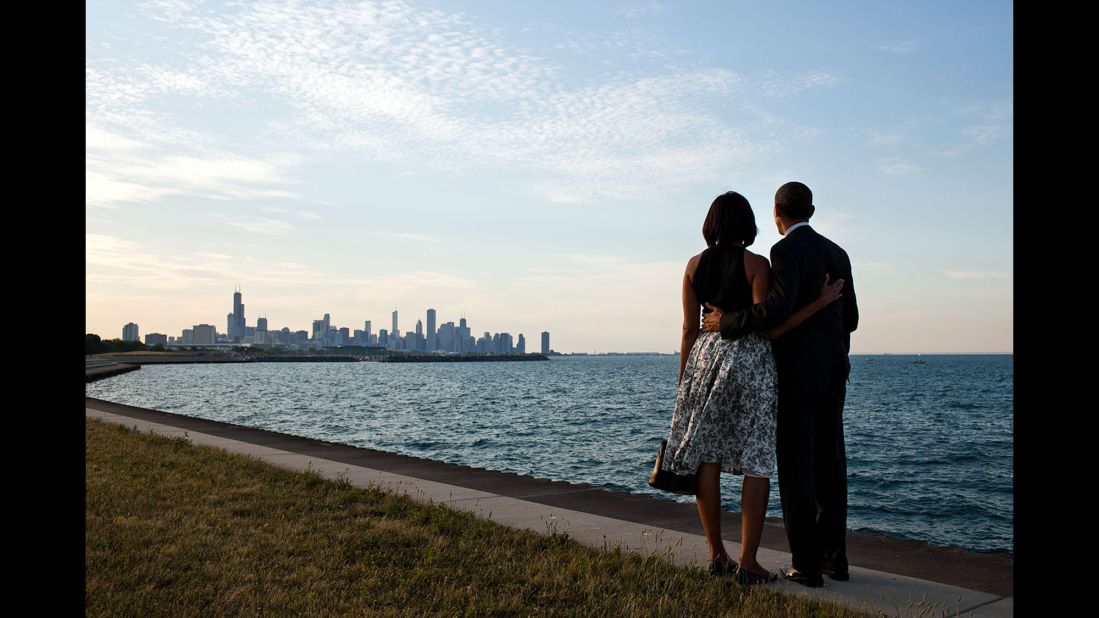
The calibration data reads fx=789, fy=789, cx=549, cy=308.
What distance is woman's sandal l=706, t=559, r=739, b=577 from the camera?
16.1 ft

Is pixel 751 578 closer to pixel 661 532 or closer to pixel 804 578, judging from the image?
pixel 804 578

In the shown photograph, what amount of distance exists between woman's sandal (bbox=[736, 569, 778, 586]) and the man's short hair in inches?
85.5

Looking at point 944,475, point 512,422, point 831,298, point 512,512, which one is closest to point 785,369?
point 831,298

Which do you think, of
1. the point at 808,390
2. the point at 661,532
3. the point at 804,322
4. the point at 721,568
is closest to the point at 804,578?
the point at 721,568

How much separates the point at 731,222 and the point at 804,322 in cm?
73

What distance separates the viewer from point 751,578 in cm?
471

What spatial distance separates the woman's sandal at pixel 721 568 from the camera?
490cm

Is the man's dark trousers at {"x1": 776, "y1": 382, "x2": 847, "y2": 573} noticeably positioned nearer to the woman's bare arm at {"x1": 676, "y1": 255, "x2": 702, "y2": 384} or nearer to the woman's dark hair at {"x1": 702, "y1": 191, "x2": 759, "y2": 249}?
the woman's bare arm at {"x1": 676, "y1": 255, "x2": 702, "y2": 384}

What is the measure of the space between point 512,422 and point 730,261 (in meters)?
28.1

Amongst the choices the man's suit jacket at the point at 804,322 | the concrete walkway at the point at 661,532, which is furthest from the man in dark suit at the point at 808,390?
the concrete walkway at the point at 661,532

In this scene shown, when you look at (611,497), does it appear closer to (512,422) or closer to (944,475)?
(944,475)

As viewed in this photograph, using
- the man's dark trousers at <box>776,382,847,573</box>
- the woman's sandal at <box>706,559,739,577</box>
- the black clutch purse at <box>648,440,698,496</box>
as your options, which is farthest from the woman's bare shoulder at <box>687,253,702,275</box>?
the woman's sandal at <box>706,559,739,577</box>

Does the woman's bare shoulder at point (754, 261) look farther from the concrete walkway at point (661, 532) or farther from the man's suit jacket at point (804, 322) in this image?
the concrete walkway at point (661, 532)
